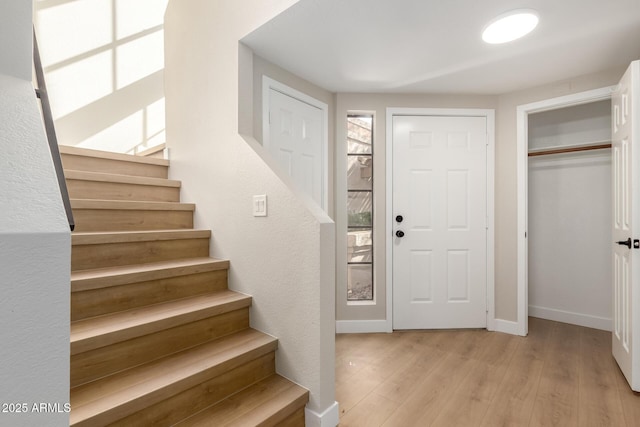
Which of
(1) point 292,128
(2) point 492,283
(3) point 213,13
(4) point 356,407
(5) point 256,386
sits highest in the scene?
(3) point 213,13

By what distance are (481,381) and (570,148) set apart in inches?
99.3

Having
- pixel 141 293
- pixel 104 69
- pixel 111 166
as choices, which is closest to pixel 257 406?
pixel 141 293

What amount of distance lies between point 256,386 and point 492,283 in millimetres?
2429

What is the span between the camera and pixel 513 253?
9.61ft

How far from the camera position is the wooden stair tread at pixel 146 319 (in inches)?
52.0

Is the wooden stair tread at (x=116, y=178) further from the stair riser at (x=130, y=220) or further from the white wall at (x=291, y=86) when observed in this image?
the white wall at (x=291, y=86)

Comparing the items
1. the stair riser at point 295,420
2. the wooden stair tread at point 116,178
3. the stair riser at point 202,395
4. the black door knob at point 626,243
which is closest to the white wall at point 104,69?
the wooden stair tread at point 116,178

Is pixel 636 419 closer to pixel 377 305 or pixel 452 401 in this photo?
pixel 452 401

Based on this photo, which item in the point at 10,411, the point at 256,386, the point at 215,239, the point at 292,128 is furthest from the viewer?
the point at 292,128

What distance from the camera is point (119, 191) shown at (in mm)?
2287

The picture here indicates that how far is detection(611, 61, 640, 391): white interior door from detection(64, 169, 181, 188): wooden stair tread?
3.17 metres

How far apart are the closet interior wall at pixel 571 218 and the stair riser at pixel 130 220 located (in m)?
3.58

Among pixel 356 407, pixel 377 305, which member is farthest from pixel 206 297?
pixel 377 305

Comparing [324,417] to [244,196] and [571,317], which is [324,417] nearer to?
[244,196]
